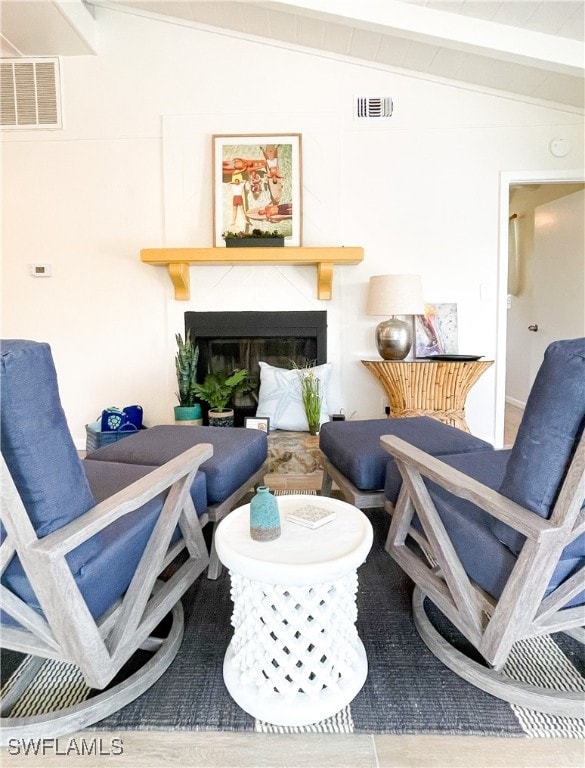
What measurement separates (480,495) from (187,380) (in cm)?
257

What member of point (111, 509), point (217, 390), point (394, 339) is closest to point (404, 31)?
point (394, 339)

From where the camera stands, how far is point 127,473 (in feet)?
5.18

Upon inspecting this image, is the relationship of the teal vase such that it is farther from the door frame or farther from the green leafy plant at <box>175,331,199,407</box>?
the door frame

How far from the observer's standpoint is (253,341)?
3.68 meters

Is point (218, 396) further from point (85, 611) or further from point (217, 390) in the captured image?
point (85, 611)

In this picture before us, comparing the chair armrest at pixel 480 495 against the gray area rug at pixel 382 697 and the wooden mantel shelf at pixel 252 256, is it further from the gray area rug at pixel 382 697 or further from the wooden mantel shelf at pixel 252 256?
the wooden mantel shelf at pixel 252 256

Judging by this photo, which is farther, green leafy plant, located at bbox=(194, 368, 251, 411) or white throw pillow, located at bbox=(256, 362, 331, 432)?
green leafy plant, located at bbox=(194, 368, 251, 411)

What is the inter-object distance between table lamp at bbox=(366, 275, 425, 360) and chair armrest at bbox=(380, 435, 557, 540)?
6.01ft

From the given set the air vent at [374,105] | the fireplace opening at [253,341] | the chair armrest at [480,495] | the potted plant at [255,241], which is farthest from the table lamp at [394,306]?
the chair armrest at [480,495]

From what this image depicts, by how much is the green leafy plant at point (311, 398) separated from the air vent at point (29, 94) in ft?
8.52

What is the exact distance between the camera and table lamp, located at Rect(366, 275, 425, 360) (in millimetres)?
3111

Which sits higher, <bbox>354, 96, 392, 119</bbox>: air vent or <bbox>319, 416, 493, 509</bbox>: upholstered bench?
<bbox>354, 96, 392, 119</bbox>: air vent

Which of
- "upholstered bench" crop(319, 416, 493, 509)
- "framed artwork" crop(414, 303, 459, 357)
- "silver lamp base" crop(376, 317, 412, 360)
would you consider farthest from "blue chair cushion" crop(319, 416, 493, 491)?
"framed artwork" crop(414, 303, 459, 357)

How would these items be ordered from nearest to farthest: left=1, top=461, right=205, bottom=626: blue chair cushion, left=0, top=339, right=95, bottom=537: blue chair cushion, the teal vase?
1. left=0, top=339, right=95, bottom=537: blue chair cushion
2. left=1, top=461, right=205, bottom=626: blue chair cushion
3. the teal vase
